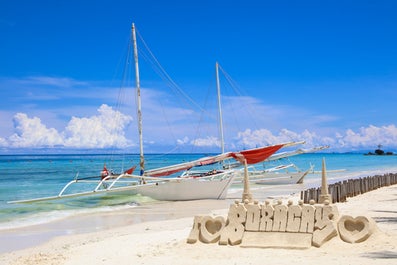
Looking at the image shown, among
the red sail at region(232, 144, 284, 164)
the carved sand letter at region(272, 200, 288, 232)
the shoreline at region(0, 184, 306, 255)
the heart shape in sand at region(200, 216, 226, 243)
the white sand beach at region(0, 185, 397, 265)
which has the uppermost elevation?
the red sail at region(232, 144, 284, 164)

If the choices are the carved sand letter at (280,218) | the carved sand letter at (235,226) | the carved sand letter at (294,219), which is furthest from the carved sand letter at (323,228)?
the carved sand letter at (235,226)

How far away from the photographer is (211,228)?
13.9 m

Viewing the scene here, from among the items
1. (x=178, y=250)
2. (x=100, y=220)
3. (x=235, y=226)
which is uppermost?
(x=235, y=226)

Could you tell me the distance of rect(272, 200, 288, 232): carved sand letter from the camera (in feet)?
42.7

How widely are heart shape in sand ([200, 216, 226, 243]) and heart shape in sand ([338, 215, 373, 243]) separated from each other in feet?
10.0

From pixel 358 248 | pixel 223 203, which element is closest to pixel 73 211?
pixel 223 203

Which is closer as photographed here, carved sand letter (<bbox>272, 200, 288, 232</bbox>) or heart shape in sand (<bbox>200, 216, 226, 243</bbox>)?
carved sand letter (<bbox>272, 200, 288, 232</bbox>)

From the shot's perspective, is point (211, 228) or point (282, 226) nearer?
point (282, 226)

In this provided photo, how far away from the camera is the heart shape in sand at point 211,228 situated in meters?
13.6

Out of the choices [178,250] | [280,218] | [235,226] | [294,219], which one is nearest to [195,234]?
[178,250]

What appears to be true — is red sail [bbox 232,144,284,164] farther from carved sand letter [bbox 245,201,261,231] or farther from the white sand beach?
carved sand letter [bbox 245,201,261,231]

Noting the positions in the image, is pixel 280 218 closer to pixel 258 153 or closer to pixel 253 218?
pixel 253 218

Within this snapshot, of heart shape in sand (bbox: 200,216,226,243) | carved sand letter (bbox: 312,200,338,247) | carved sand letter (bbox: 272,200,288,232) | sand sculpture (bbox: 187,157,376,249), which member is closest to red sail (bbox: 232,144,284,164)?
heart shape in sand (bbox: 200,216,226,243)

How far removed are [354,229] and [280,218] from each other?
1799 mm
